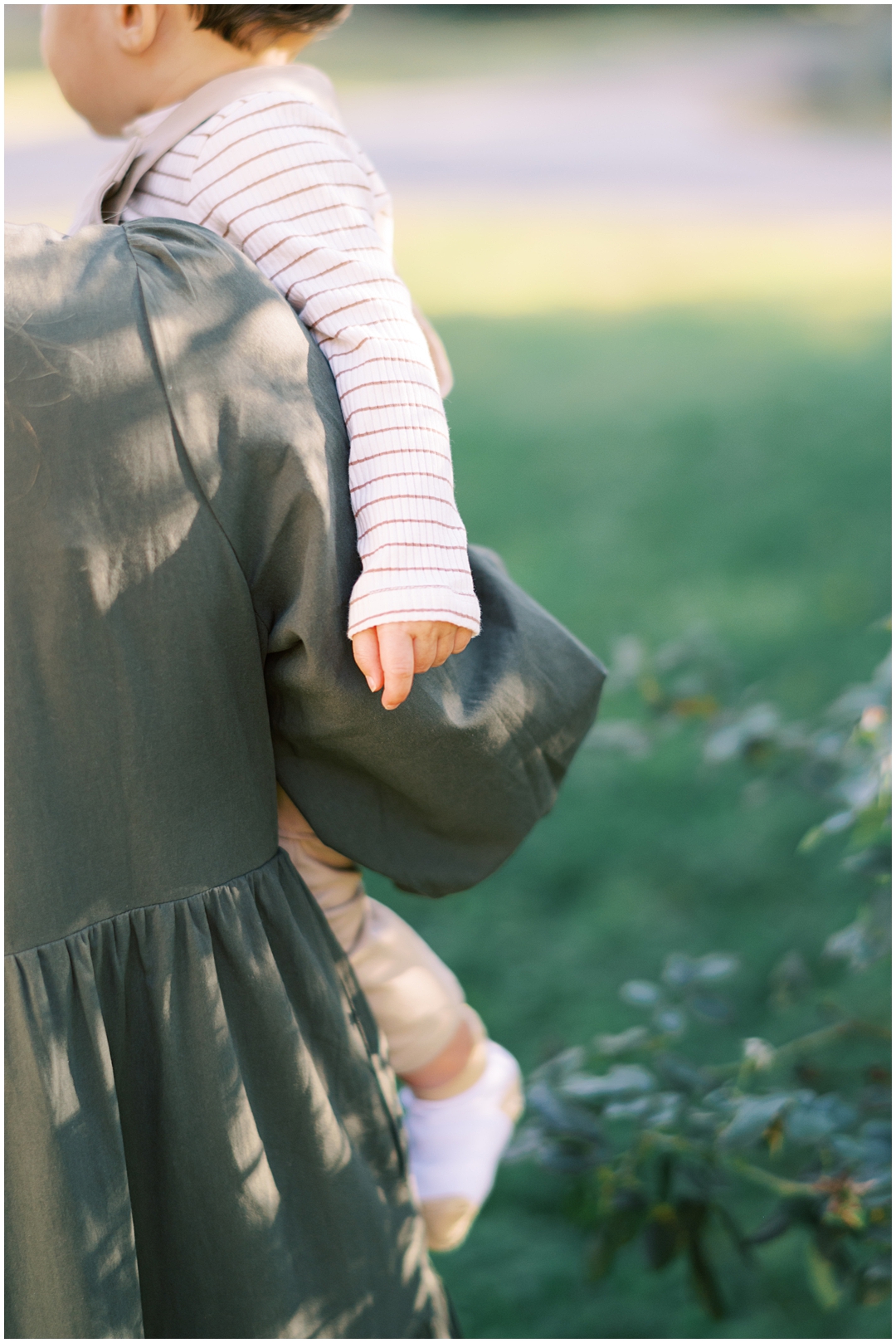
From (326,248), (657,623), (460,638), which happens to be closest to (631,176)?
(657,623)

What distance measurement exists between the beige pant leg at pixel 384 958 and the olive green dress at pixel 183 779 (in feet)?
0.24

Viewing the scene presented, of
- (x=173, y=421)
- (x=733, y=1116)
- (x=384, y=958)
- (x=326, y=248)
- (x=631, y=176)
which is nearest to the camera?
(x=173, y=421)

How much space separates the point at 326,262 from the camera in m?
1.01

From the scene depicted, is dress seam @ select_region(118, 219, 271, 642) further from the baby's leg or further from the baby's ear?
the baby's leg

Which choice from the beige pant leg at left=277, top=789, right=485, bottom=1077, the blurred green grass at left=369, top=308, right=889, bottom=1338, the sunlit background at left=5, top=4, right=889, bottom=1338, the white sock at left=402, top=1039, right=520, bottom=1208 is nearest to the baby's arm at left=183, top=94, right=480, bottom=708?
the beige pant leg at left=277, top=789, right=485, bottom=1077

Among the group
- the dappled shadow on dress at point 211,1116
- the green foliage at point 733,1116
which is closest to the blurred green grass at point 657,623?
the green foliage at point 733,1116

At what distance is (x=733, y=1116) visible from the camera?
1.66 meters

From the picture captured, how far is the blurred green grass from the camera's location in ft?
6.49

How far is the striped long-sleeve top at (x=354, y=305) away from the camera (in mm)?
971

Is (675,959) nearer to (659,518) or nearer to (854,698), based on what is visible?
(854,698)

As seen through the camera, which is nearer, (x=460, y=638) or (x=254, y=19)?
(x=460, y=638)

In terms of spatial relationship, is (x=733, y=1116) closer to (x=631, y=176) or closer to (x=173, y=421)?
(x=173, y=421)

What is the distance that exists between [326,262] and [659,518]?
10.7 ft

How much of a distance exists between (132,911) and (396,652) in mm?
291
